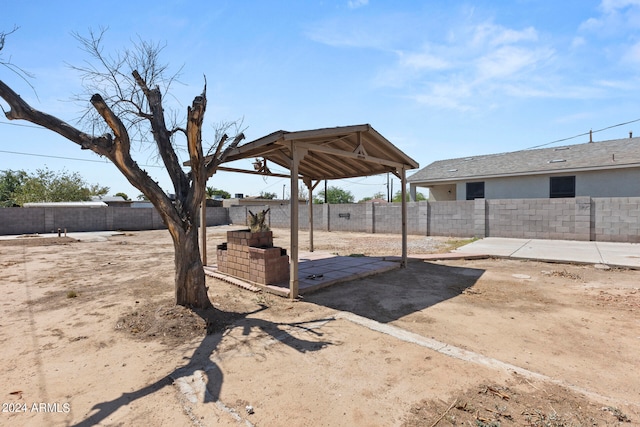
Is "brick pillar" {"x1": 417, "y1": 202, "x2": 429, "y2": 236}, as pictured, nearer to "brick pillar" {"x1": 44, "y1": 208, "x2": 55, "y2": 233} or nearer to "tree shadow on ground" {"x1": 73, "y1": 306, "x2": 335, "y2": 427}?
"tree shadow on ground" {"x1": 73, "y1": 306, "x2": 335, "y2": 427}

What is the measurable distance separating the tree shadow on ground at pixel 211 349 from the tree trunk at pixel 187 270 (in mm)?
237

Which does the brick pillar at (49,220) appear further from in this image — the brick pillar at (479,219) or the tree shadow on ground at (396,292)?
the brick pillar at (479,219)

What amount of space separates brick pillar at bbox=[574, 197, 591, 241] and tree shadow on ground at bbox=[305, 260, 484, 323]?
7.40 m

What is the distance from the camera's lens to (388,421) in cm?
218

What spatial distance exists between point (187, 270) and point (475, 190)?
18.0m

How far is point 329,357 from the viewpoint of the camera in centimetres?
313

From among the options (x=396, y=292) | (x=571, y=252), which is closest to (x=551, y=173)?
(x=571, y=252)

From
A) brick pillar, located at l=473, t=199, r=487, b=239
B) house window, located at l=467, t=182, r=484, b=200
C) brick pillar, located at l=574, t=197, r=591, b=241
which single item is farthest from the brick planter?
house window, located at l=467, t=182, r=484, b=200

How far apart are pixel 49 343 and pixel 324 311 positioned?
10.6 ft

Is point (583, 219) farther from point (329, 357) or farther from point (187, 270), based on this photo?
point (187, 270)

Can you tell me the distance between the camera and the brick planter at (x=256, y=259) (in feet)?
18.5

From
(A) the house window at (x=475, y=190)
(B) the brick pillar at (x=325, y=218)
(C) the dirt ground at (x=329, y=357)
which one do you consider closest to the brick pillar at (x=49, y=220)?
(B) the brick pillar at (x=325, y=218)

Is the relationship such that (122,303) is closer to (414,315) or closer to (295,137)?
(295,137)

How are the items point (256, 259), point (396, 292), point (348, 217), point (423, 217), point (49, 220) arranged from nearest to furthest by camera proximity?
point (396, 292)
point (256, 259)
point (423, 217)
point (348, 217)
point (49, 220)
